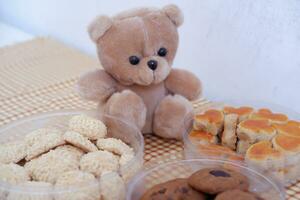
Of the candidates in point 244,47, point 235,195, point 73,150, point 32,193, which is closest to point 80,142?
point 73,150

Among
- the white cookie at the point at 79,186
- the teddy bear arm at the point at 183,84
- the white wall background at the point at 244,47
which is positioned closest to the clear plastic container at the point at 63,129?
the white cookie at the point at 79,186

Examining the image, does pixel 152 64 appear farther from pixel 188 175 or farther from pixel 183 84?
pixel 188 175

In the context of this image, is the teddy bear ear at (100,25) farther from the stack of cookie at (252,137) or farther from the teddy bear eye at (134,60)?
the stack of cookie at (252,137)

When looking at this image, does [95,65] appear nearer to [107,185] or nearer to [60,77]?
[60,77]

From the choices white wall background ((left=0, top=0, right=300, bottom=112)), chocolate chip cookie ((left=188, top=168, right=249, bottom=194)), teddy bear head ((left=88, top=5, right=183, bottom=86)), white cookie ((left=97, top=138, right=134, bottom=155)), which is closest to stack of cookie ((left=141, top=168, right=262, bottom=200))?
chocolate chip cookie ((left=188, top=168, right=249, bottom=194))

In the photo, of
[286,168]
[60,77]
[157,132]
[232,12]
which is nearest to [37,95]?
[60,77]

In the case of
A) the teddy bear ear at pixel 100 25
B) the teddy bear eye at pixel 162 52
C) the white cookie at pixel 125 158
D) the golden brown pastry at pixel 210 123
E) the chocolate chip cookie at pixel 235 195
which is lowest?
the white cookie at pixel 125 158
